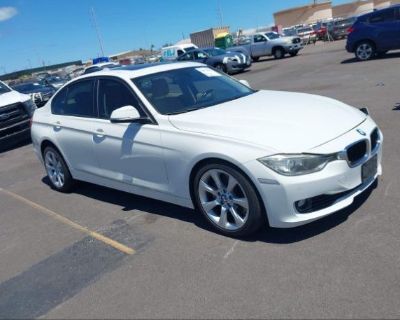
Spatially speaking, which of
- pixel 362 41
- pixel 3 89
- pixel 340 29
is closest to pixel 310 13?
pixel 340 29

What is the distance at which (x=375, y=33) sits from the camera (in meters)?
16.7

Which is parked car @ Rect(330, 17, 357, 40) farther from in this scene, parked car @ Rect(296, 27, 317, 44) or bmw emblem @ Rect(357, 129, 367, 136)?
bmw emblem @ Rect(357, 129, 367, 136)

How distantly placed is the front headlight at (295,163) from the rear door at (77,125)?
102 inches

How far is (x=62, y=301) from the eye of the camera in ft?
12.0

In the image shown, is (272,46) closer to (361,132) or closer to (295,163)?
(361,132)

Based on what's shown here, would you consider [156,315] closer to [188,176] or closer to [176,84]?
[188,176]

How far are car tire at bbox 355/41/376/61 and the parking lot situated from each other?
41.2ft

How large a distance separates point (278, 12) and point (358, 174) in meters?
84.8

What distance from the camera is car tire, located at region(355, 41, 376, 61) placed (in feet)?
55.9

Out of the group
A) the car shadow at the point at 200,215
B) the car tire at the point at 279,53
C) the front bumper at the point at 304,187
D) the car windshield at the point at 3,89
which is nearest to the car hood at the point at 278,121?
the front bumper at the point at 304,187

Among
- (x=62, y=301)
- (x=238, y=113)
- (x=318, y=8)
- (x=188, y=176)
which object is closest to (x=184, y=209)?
(x=188, y=176)

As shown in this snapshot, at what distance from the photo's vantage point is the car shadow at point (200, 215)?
408 centimetres

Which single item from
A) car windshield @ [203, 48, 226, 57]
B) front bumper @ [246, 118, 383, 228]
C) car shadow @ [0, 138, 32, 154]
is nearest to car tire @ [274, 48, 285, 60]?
car windshield @ [203, 48, 226, 57]

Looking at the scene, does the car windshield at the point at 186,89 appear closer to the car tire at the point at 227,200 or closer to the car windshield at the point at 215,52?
the car tire at the point at 227,200
